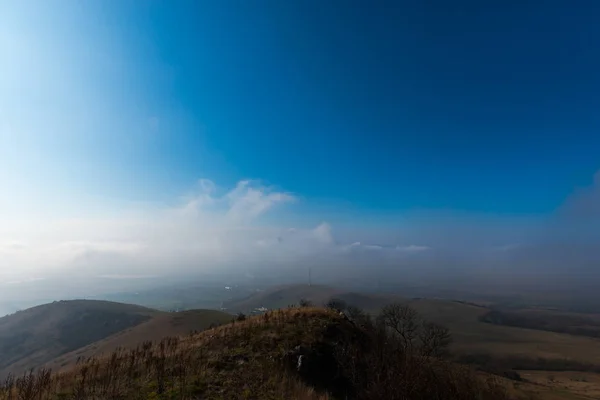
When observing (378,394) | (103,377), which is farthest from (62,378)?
(378,394)

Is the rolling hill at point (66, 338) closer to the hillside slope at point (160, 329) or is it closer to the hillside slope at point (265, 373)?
the hillside slope at point (160, 329)

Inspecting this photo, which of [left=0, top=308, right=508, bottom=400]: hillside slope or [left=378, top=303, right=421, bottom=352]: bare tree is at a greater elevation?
[left=0, top=308, right=508, bottom=400]: hillside slope

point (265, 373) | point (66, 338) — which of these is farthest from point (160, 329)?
point (265, 373)

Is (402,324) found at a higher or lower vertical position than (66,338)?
higher

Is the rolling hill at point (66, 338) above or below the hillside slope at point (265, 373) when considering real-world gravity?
below

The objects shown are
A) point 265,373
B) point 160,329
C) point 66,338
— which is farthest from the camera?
point 66,338

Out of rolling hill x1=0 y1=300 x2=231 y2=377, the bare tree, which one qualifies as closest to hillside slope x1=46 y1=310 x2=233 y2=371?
rolling hill x1=0 y1=300 x2=231 y2=377

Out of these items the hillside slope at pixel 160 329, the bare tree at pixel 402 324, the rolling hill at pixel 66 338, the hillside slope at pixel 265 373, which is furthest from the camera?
the rolling hill at pixel 66 338

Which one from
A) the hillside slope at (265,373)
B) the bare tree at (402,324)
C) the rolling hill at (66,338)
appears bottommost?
the rolling hill at (66,338)

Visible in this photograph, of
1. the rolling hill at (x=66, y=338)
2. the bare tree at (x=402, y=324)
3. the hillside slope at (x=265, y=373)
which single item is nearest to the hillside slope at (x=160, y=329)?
the rolling hill at (x=66, y=338)

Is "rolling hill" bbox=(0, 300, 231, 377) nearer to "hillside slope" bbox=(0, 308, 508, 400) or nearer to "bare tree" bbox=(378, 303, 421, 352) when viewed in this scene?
"bare tree" bbox=(378, 303, 421, 352)

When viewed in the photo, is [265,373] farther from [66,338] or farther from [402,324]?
[66,338]
